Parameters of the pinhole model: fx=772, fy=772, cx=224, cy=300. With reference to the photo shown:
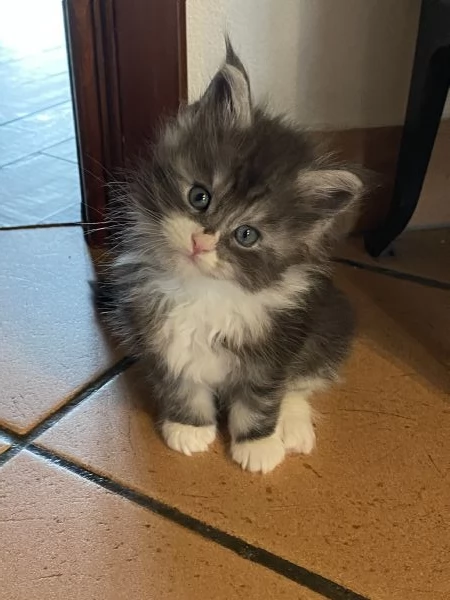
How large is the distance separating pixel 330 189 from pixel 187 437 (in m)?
0.44

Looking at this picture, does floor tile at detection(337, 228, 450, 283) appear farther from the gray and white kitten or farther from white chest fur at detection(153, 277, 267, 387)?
white chest fur at detection(153, 277, 267, 387)

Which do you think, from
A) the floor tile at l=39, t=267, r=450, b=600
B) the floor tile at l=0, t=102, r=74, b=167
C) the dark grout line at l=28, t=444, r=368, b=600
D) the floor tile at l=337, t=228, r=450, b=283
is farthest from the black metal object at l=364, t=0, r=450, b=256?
the floor tile at l=0, t=102, r=74, b=167

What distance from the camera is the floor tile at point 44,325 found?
1.31 meters

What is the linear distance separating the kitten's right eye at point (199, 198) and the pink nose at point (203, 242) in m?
0.04

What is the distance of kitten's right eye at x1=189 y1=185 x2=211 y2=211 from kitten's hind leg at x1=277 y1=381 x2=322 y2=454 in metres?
0.40

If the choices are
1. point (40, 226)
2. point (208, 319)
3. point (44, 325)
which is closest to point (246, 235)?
point (208, 319)

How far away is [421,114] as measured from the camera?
1509 millimetres

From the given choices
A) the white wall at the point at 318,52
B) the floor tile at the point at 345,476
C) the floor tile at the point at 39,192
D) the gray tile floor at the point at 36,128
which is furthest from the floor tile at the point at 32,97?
the floor tile at the point at 345,476

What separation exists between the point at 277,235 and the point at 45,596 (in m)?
0.55

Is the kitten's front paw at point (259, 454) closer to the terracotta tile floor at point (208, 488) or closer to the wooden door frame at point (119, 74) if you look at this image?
the terracotta tile floor at point (208, 488)

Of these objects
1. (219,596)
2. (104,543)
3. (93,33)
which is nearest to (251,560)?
(219,596)

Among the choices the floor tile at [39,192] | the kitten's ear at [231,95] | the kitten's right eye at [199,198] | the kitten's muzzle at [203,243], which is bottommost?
the floor tile at [39,192]

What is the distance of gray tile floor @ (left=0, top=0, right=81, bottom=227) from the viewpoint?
6.39 feet

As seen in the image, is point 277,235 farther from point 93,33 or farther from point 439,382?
point 93,33
